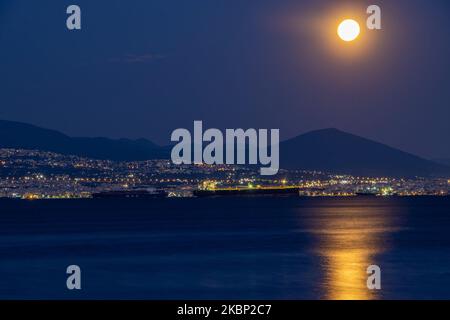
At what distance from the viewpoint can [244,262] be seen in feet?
162

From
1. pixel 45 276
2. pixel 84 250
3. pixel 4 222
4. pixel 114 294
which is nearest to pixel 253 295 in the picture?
pixel 114 294

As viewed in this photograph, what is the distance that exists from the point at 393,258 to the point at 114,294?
2059 centimetres

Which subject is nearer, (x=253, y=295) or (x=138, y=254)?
(x=253, y=295)

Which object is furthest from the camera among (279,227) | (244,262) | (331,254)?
(279,227)

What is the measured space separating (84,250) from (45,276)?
52.3 ft

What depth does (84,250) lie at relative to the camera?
59094mm

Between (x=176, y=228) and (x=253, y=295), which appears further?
(x=176, y=228)

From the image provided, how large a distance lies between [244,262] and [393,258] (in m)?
8.46

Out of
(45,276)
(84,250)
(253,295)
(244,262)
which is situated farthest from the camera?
(84,250)

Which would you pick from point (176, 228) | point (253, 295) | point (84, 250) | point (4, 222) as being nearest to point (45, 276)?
point (253, 295)
